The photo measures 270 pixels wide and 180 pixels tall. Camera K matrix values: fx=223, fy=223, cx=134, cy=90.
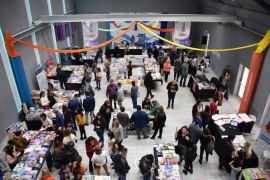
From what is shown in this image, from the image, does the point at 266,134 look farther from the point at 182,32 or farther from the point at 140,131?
the point at 182,32

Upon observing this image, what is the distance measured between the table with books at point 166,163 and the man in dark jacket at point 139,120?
1.05 meters

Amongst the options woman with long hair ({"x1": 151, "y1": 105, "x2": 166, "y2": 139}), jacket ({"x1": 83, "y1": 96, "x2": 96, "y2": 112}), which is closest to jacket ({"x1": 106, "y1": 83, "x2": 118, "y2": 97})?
jacket ({"x1": 83, "y1": 96, "x2": 96, "y2": 112})

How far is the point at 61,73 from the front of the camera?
1064cm

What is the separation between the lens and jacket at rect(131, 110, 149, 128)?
6836 millimetres

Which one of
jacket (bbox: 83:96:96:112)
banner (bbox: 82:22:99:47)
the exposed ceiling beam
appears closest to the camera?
jacket (bbox: 83:96:96:112)

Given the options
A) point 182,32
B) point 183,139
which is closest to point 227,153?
point 183,139

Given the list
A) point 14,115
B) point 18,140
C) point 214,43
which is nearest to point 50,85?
point 14,115

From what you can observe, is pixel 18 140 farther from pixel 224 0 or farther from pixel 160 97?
pixel 224 0

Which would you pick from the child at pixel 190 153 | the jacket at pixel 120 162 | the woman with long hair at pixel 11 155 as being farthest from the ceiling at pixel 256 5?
the woman with long hair at pixel 11 155

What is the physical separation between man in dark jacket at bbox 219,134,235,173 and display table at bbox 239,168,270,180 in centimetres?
52

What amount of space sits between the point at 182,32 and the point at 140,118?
558 centimetres

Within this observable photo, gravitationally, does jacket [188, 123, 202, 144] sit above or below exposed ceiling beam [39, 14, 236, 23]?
below

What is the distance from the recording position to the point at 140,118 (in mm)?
6922

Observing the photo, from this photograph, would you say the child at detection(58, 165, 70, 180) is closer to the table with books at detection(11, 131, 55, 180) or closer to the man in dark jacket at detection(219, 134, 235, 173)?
the table with books at detection(11, 131, 55, 180)
